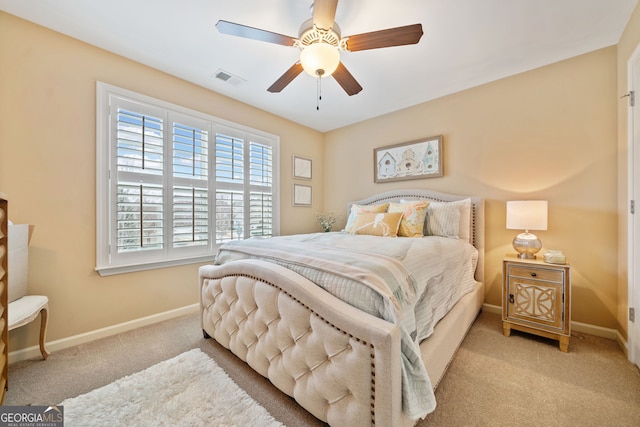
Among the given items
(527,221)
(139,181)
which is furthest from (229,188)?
(527,221)

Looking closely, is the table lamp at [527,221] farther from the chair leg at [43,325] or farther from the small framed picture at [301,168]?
the chair leg at [43,325]

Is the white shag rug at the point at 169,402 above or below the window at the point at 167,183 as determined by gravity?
below

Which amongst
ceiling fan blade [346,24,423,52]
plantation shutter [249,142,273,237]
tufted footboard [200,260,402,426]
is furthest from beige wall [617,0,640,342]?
plantation shutter [249,142,273,237]

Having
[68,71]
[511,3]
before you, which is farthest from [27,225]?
[511,3]

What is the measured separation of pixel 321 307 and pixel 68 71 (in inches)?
112

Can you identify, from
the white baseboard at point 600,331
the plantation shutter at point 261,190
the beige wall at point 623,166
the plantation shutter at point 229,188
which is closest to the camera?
the beige wall at point 623,166

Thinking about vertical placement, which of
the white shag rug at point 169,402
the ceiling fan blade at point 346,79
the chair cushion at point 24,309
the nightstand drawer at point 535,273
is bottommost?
the white shag rug at point 169,402

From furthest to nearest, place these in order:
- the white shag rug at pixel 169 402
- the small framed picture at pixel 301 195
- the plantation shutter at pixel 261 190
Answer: the small framed picture at pixel 301 195, the plantation shutter at pixel 261 190, the white shag rug at pixel 169 402

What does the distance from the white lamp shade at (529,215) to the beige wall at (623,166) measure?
50 centimetres

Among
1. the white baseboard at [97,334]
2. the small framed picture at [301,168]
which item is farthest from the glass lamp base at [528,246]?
the white baseboard at [97,334]

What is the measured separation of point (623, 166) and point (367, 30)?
2.38 metres

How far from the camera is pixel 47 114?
1.97m

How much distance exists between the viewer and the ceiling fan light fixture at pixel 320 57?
160 centimetres

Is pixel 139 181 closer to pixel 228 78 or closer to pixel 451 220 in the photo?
pixel 228 78
